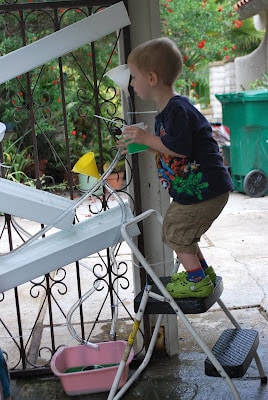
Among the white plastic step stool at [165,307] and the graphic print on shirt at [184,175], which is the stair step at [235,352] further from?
the graphic print on shirt at [184,175]

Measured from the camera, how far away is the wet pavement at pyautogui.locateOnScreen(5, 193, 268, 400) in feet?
10.1

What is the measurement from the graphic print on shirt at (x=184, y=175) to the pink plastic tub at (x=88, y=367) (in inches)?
37.4

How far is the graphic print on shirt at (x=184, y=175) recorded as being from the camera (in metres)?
2.61

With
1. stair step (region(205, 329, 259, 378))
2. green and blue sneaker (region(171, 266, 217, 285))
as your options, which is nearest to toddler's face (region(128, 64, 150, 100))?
green and blue sneaker (region(171, 266, 217, 285))

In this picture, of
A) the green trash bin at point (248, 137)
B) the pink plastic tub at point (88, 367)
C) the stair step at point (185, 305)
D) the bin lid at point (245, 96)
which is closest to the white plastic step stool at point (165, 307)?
the stair step at point (185, 305)

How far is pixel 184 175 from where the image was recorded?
103 inches

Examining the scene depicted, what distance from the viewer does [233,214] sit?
7227 mm

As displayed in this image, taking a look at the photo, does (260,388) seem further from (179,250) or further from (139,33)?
(139,33)

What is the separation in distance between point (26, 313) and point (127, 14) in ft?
7.73

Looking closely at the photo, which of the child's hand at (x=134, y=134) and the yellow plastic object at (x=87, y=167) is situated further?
the yellow plastic object at (x=87, y=167)

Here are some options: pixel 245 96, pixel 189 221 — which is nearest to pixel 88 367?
pixel 189 221

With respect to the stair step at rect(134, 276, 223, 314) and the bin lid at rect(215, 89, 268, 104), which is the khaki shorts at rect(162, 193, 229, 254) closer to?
the stair step at rect(134, 276, 223, 314)

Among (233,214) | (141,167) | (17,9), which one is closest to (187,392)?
(141,167)

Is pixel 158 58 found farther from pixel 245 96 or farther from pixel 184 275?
pixel 245 96
